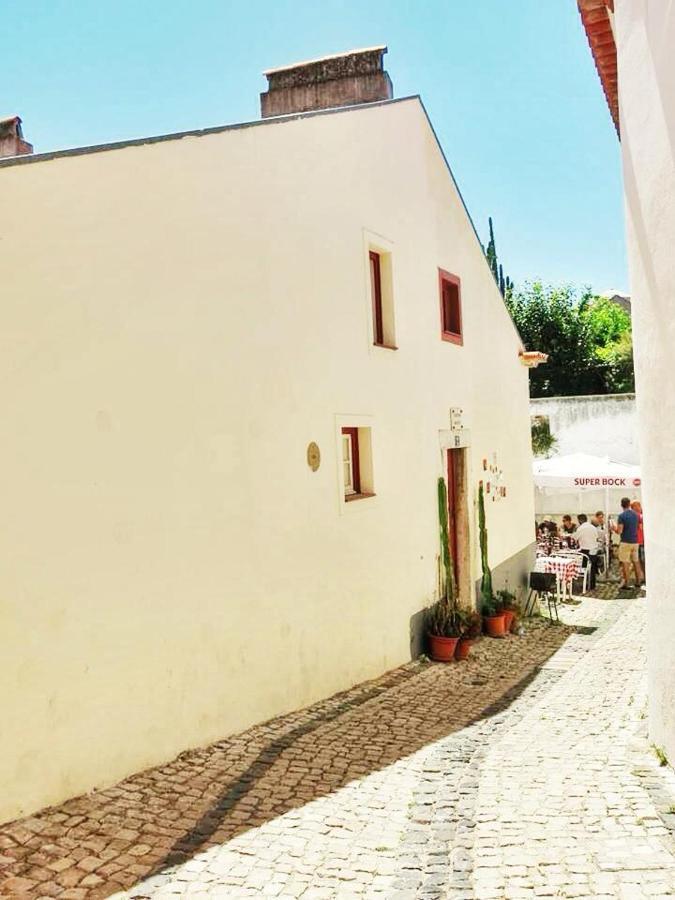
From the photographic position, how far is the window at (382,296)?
10383mm

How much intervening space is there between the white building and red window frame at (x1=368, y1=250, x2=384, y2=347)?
4306mm

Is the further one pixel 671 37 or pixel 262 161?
pixel 262 161

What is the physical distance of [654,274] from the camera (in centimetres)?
543

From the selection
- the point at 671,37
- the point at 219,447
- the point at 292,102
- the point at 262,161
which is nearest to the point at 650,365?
the point at 671,37

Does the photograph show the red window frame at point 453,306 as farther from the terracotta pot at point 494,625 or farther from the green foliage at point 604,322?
the green foliage at point 604,322

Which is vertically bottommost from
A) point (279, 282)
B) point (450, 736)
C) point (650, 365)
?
point (450, 736)

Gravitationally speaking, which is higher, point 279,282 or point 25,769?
point 279,282

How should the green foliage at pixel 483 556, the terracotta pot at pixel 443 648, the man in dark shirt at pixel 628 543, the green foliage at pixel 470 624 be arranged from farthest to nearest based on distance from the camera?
the man in dark shirt at pixel 628 543, the green foliage at pixel 483 556, the green foliage at pixel 470 624, the terracotta pot at pixel 443 648

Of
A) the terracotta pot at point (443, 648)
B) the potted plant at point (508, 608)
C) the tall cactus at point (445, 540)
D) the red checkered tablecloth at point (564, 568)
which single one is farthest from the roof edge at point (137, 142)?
the red checkered tablecloth at point (564, 568)

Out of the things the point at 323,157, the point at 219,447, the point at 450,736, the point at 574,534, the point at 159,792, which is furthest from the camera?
the point at 574,534

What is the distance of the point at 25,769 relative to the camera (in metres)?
4.87

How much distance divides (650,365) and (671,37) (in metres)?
2.08

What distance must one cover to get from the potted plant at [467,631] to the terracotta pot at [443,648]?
0.14m

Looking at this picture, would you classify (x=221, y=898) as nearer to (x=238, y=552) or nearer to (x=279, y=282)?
(x=238, y=552)
